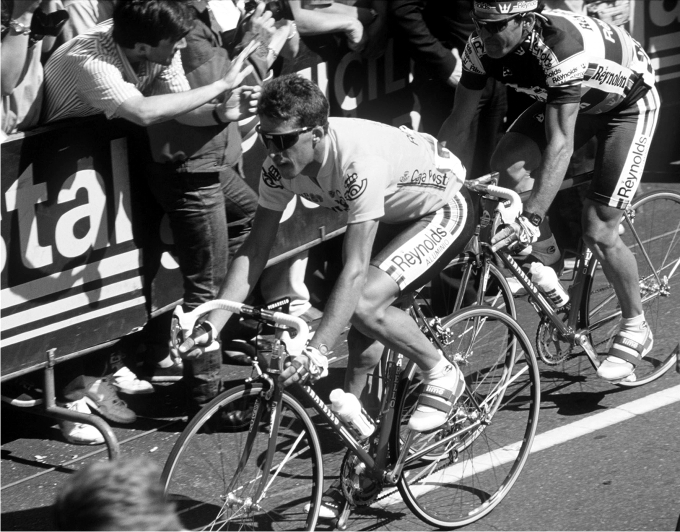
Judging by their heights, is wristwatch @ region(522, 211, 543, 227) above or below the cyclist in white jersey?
below

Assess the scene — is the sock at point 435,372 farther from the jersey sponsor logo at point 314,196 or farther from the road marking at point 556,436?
the jersey sponsor logo at point 314,196

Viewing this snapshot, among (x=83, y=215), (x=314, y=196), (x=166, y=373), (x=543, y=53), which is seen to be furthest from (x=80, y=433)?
(x=543, y=53)

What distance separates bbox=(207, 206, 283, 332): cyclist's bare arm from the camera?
4336 mm

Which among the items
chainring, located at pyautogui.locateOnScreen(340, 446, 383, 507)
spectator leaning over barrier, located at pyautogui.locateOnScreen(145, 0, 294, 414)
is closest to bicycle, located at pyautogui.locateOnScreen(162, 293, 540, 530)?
chainring, located at pyautogui.locateOnScreen(340, 446, 383, 507)

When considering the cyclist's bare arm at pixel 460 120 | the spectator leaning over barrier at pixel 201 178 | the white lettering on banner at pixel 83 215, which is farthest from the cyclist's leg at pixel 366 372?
the white lettering on banner at pixel 83 215

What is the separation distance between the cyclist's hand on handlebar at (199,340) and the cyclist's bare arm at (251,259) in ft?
0.97

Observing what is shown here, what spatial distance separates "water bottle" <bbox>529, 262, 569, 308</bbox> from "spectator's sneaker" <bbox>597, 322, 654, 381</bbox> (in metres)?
0.44

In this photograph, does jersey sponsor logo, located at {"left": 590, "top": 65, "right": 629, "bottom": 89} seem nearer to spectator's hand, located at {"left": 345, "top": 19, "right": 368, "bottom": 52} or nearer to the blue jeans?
spectator's hand, located at {"left": 345, "top": 19, "right": 368, "bottom": 52}

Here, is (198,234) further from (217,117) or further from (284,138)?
(284,138)

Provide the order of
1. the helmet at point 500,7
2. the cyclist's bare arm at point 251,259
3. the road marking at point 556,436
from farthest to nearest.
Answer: the helmet at point 500,7, the road marking at point 556,436, the cyclist's bare arm at point 251,259

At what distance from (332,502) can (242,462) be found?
0.67m

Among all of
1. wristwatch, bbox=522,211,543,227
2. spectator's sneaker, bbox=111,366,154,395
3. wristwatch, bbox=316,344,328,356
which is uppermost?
wristwatch, bbox=316,344,328,356

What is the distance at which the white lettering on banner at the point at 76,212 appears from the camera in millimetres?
5184

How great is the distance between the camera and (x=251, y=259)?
173 inches
